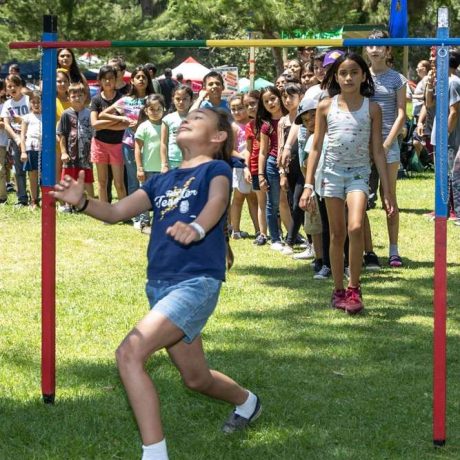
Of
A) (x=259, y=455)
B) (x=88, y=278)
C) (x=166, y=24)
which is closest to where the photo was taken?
(x=259, y=455)

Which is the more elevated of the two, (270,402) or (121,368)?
(121,368)

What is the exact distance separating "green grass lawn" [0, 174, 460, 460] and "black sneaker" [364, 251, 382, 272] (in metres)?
0.13

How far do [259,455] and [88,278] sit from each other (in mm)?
5186

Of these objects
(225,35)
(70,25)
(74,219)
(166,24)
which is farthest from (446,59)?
(225,35)

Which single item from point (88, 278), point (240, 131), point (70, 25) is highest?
point (70, 25)

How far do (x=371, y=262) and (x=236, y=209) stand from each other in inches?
102

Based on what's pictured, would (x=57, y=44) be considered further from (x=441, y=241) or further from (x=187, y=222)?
(x=441, y=241)

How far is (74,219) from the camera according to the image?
47.2 feet

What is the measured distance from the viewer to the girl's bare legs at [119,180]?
14227 millimetres

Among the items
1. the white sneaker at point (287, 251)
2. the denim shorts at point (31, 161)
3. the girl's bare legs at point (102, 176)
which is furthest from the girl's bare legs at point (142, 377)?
the denim shorts at point (31, 161)

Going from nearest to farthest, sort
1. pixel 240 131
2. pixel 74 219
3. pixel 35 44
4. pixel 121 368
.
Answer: pixel 121 368 < pixel 35 44 < pixel 240 131 < pixel 74 219

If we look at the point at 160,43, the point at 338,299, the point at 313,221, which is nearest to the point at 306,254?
the point at 313,221

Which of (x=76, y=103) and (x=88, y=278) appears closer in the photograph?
(x=88, y=278)

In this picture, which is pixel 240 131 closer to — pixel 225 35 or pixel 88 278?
pixel 88 278
